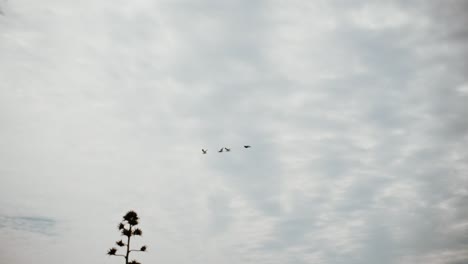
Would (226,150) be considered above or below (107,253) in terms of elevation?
above

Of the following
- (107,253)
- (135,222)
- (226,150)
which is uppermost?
(226,150)

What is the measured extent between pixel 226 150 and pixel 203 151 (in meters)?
2.51

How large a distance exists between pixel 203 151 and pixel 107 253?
43.3 feet

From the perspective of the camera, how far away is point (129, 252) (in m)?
25.2

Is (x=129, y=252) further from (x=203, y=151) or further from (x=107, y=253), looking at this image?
(x=203, y=151)

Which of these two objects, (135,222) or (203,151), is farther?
(203,151)

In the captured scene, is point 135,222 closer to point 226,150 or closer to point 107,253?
point 107,253

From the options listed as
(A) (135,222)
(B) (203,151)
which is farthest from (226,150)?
(A) (135,222)

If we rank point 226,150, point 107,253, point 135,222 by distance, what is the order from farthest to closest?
point 226,150 < point 135,222 < point 107,253

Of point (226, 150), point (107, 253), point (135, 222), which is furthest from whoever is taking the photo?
point (226, 150)

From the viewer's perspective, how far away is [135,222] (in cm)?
2675

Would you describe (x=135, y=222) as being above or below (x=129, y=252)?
above

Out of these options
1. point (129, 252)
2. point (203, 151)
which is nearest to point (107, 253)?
point (129, 252)

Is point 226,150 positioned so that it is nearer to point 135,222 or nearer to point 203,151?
point 203,151
